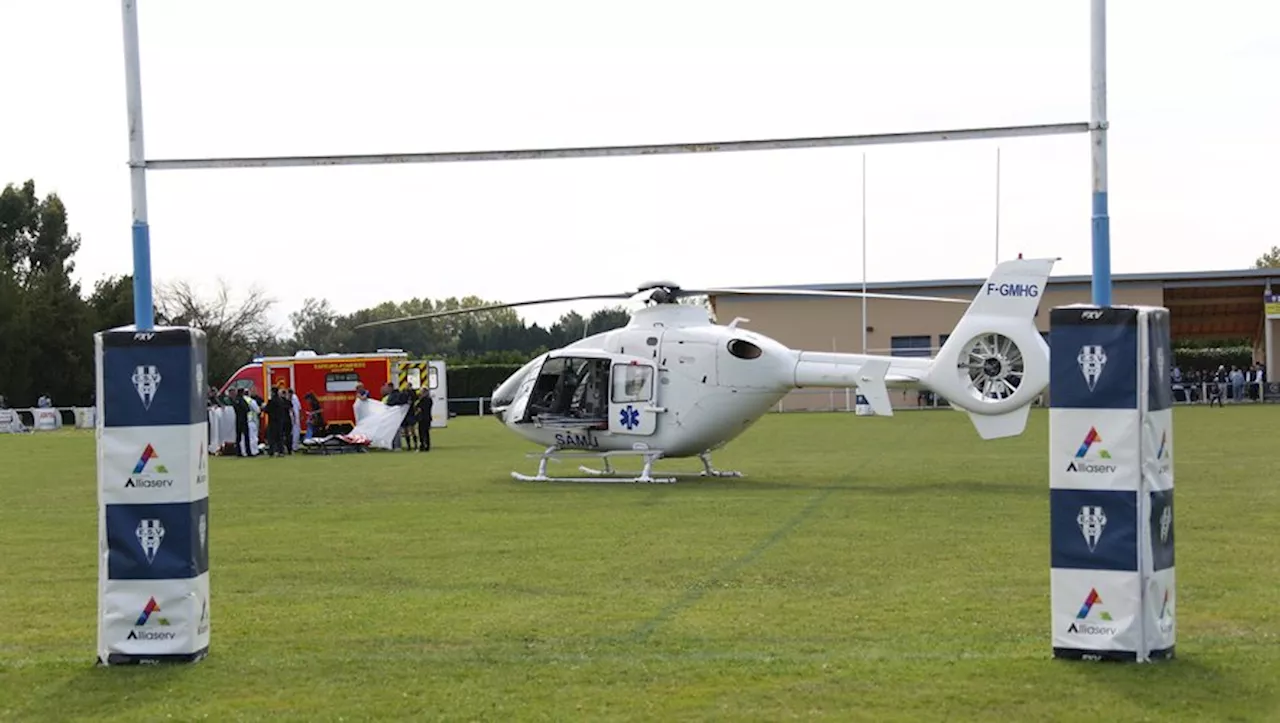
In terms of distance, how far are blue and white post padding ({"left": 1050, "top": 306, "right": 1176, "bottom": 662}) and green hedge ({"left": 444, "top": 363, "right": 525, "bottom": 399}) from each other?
56662 millimetres

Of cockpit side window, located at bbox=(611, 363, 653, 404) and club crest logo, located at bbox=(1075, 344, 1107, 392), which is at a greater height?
club crest logo, located at bbox=(1075, 344, 1107, 392)

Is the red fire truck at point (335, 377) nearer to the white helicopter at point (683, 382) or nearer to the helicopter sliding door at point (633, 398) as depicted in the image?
the white helicopter at point (683, 382)

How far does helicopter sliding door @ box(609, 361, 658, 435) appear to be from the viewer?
2212 centimetres

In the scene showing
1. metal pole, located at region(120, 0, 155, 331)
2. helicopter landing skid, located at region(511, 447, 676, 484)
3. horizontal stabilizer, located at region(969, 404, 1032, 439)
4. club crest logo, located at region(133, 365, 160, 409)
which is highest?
metal pole, located at region(120, 0, 155, 331)

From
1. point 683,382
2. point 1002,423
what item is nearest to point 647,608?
point 1002,423

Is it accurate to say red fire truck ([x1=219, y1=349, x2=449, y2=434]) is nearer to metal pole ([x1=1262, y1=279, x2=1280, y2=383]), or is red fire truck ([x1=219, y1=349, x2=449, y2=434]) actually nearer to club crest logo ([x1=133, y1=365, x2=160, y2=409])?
club crest logo ([x1=133, y1=365, x2=160, y2=409])

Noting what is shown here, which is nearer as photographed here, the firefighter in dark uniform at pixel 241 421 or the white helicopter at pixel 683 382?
the white helicopter at pixel 683 382

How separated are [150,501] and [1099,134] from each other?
5.20 metres

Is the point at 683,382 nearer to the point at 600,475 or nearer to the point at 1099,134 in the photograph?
the point at 600,475

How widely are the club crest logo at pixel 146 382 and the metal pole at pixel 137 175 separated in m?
0.23

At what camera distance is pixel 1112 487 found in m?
7.83

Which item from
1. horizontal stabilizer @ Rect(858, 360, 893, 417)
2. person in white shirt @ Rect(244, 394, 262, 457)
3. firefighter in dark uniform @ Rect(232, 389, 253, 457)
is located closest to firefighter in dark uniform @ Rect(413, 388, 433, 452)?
person in white shirt @ Rect(244, 394, 262, 457)

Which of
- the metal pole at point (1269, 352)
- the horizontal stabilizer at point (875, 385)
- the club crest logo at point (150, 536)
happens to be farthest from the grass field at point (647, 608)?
the metal pole at point (1269, 352)

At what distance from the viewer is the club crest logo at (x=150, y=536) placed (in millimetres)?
8336
